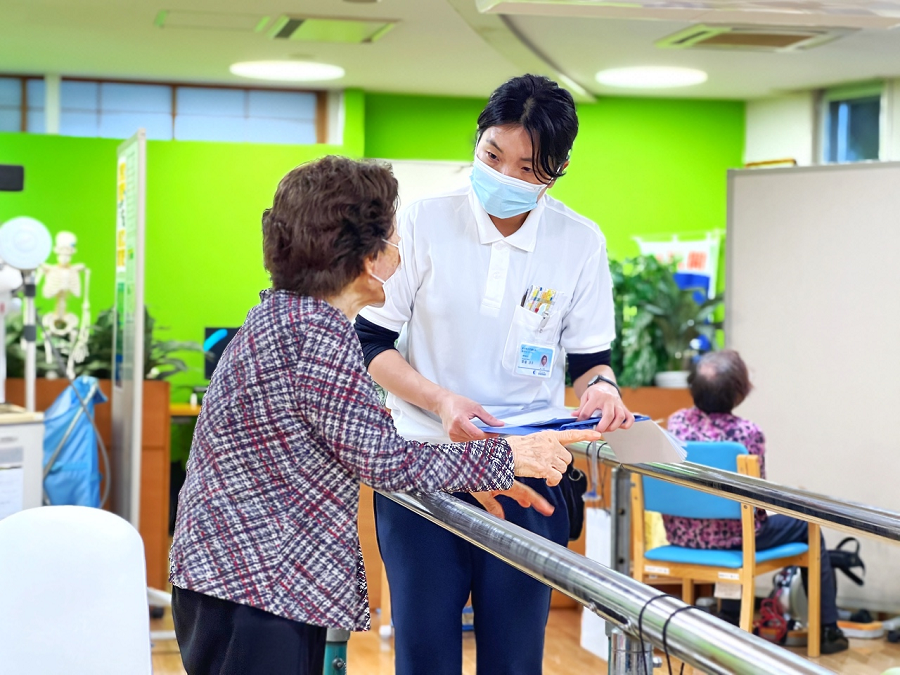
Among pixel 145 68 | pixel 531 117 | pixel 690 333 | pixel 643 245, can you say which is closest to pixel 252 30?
pixel 145 68

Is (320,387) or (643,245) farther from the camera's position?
(643,245)

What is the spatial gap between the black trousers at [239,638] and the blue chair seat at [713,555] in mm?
3186

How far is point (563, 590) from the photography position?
1.19 m

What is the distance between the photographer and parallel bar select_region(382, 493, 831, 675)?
90cm

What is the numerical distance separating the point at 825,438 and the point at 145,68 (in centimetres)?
536

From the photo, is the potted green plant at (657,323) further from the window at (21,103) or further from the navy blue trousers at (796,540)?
the window at (21,103)

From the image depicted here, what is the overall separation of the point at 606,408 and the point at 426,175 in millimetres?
5643

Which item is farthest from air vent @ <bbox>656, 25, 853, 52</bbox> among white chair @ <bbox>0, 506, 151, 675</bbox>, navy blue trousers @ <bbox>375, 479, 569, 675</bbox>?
white chair @ <bbox>0, 506, 151, 675</bbox>

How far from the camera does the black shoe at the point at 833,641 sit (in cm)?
461

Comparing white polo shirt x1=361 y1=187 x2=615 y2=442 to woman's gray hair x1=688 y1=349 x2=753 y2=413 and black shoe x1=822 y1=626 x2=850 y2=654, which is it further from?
black shoe x1=822 y1=626 x2=850 y2=654

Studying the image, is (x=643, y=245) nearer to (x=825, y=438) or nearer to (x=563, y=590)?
(x=825, y=438)

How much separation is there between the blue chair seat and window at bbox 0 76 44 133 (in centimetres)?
599

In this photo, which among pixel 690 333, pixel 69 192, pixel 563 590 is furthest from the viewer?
pixel 69 192

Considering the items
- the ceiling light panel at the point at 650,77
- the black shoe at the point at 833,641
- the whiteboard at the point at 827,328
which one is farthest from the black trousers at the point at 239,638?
the ceiling light panel at the point at 650,77
